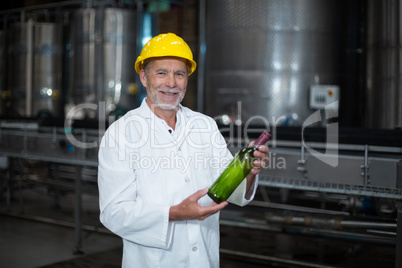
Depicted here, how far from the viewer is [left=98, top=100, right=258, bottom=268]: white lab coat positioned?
143 centimetres

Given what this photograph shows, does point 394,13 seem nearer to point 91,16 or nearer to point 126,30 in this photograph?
point 126,30

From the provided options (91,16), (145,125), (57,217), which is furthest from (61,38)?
(145,125)

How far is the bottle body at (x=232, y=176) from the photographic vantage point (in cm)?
147

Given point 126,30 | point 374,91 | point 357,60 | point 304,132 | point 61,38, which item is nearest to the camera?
point 304,132

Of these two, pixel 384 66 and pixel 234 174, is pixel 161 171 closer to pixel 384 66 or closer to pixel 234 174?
pixel 234 174

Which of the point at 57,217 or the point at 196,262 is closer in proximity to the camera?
the point at 196,262

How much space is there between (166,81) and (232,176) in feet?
1.34

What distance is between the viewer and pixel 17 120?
→ 6.01 m

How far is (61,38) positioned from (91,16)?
3.86 ft

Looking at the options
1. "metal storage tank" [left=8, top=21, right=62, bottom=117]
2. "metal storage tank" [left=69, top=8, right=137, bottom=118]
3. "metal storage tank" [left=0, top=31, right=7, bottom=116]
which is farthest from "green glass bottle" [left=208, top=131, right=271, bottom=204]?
"metal storage tank" [left=0, top=31, right=7, bottom=116]

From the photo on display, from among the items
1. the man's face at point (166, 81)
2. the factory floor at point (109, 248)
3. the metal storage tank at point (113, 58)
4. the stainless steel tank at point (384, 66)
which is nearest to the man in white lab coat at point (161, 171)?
the man's face at point (166, 81)

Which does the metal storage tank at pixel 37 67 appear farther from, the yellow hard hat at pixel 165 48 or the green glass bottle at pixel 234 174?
the green glass bottle at pixel 234 174

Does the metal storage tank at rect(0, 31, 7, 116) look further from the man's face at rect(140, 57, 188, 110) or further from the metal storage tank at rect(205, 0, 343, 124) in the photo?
the man's face at rect(140, 57, 188, 110)

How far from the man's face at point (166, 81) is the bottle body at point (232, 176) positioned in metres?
0.31
